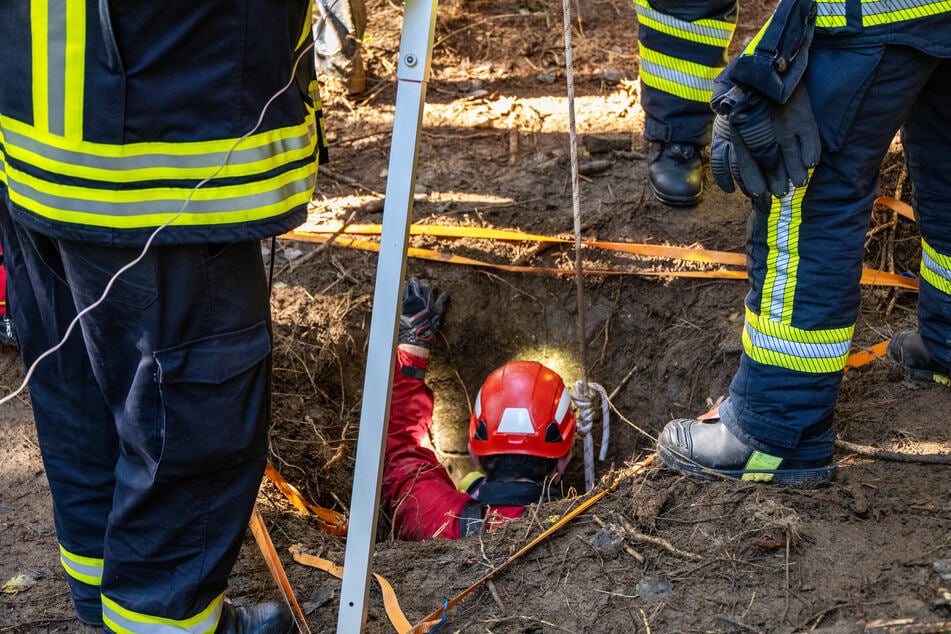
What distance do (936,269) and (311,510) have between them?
2.27 m

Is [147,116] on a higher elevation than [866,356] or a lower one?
higher

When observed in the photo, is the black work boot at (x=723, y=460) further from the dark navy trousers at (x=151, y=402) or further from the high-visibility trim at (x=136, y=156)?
the high-visibility trim at (x=136, y=156)

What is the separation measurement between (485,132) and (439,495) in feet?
7.08

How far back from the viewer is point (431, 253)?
4141mm

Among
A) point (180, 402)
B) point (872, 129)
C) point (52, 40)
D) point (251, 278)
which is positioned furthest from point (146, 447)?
point (872, 129)

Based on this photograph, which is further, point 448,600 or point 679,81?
point 679,81

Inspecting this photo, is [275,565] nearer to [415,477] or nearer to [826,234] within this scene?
[415,477]

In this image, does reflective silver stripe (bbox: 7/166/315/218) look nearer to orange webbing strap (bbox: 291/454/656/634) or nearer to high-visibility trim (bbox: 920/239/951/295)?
orange webbing strap (bbox: 291/454/656/634)

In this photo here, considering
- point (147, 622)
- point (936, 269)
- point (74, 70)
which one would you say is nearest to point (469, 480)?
point (147, 622)

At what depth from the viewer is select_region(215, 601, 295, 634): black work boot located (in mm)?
2346

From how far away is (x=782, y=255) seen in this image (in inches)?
94.7

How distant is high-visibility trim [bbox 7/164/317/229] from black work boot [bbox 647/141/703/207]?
2552mm

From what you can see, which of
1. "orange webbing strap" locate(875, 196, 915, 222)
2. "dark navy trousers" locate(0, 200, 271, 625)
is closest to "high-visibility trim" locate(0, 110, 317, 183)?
"dark navy trousers" locate(0, 200, 271, 625)

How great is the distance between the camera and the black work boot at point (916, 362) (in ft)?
9.67
